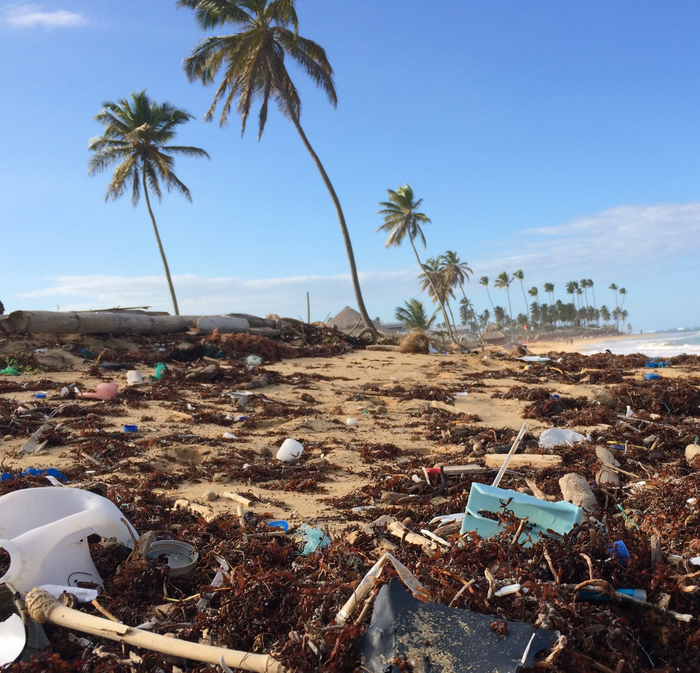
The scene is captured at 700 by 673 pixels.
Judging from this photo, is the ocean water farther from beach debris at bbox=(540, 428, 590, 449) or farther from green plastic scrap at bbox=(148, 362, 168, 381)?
green plastic scrap at bbox=(148, 362, 168, 381)

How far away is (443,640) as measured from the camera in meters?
1.67

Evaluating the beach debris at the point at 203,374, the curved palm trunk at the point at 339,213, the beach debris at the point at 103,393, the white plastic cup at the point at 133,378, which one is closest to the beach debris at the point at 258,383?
the beach debris at the point at 203,374

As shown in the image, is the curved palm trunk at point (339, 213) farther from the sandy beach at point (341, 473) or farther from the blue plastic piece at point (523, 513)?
the blue plastic piece at point (523, 513)

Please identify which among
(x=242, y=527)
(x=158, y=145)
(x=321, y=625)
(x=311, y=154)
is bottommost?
(x=242, y=527)

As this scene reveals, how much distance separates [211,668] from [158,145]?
2770 cm

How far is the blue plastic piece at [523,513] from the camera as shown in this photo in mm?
2676

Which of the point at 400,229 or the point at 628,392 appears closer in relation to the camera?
the point at 628,392

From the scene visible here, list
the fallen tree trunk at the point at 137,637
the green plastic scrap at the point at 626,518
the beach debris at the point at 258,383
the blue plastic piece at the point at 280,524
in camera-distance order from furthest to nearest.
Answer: the beach debris at the point at 258,383 < the blue plastic piece at the point at 280,524 < the green plastic scrap at the point at 626,518 < the fallen tree trunk at the point at 137,637

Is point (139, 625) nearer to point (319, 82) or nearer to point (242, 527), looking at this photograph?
point (242, 527)

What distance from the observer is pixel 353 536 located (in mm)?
3010

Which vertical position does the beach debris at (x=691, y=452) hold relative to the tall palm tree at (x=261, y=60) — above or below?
below

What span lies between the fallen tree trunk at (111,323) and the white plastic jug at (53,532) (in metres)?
11.7

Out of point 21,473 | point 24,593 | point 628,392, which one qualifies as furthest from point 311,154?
point 24,593

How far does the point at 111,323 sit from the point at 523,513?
13373 millimetres
